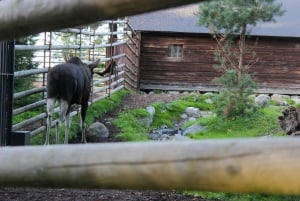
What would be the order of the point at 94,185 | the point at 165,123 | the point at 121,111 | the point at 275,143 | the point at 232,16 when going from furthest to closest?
the point at 121,111
the point at 165,123
the point at 232,16
the point at 94,185
the point at 275,143

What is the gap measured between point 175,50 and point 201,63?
4.28 ft

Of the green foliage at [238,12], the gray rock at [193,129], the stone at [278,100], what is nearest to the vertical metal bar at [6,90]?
the gray rock at [193,129]

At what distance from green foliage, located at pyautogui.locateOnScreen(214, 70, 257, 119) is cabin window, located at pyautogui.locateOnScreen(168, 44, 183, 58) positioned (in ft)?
42.3

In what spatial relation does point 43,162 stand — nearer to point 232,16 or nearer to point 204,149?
point 204,149

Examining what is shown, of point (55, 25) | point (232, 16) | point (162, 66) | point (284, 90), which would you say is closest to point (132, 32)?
point (162, 66)

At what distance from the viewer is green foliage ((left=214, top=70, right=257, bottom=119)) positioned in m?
10.5

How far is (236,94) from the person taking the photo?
10.6 m

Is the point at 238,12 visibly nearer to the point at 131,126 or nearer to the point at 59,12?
the point at 131,126

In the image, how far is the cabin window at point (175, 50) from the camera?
929 inches

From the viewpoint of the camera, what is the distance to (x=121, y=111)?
1242 cm

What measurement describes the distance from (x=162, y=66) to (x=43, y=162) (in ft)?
72.9

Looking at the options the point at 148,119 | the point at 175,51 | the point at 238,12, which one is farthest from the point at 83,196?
the point at 175,51

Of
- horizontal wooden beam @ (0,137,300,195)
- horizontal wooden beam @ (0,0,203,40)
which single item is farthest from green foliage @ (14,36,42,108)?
horizontal wooden beam @ (0,137,300,195)

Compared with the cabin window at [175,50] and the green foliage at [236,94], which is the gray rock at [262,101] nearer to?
the green foliage at [236,94]
